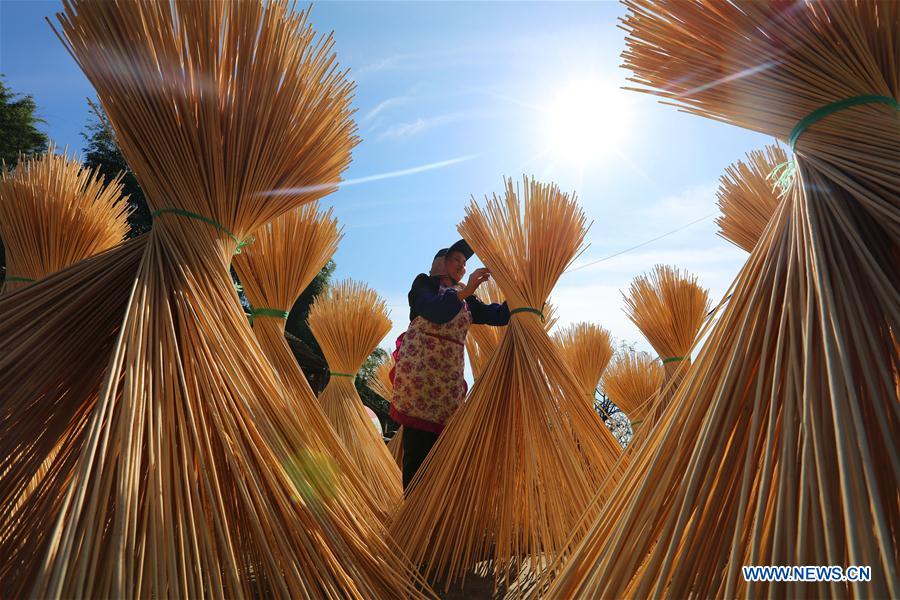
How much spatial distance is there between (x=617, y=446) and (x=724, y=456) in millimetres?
765

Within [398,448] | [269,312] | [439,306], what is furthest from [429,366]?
[398,448]

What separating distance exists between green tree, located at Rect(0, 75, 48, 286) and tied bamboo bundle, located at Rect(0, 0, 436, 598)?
Answer: 8585 mm

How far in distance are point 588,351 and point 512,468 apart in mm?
2905

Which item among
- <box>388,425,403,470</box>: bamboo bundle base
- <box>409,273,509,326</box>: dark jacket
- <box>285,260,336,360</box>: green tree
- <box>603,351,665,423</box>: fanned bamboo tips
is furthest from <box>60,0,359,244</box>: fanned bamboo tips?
<box>285,260,336,360</box>: green tree

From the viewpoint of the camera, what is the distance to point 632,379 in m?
4.10

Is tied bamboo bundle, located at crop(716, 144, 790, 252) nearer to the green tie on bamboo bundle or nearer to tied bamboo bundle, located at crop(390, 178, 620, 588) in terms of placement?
tied bamboo bundle, located at crop(390, 178, 620, 588)

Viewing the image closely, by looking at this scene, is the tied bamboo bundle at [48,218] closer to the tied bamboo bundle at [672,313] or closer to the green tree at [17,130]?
the tied bamboo bundle at [672,313]

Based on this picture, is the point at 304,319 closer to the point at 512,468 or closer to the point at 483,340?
the point at 483,340

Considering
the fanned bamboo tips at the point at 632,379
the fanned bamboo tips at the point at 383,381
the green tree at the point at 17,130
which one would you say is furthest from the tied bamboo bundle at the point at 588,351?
the green tree at the point at 17,130

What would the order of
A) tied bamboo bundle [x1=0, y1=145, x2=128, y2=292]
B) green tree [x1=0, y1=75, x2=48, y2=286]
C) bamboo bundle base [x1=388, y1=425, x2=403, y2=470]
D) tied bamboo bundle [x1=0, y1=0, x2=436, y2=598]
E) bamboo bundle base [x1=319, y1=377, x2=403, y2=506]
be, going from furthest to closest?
1. green tree [x1=0, y1=75, x2=48, y2=286]
2. bamboo bundle base [x1=388, y1=425, x2=403, y2=470]
3. bamboo bundle base [x1=319, y1=377, x2=403, y2=506]
4. tied bamboo bundle [x1=0, y1=145, x2=128, y2=292]
5. tied bamboo bundle [x1=0, y1=0, x2=436, y2=598]

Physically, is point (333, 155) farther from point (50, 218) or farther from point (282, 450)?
point (50, 218)

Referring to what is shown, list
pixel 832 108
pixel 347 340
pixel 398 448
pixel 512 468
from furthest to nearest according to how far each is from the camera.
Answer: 1. pixel 347 340
2. pixel 398 448
3. pixel 512 468
4. pixel 832 108

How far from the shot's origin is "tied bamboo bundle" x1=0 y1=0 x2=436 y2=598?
598mm

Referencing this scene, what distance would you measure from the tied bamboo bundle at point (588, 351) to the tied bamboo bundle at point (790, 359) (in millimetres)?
3337
